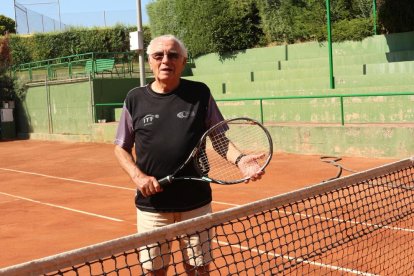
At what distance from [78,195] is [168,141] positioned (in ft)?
25.6

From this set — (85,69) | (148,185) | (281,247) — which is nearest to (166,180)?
(148,185)

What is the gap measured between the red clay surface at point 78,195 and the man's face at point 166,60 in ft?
12.2

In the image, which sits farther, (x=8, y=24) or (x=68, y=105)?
(x=8, y=24)

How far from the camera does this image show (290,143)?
50.3 ft

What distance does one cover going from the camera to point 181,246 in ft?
10.9

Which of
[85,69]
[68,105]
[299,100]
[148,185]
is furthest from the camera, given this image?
[85,69]

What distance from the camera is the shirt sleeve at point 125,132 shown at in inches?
135

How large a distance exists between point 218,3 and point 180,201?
2351 cm

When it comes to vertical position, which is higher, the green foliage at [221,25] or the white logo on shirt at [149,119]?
the green foliage at [221,25]

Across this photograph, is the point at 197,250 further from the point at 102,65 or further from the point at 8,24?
Result: the point at 8,24

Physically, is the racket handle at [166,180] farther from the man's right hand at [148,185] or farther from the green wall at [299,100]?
the green wall at [299,100]

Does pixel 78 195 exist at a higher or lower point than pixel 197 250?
lower

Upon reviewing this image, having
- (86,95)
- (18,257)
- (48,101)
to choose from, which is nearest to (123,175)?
(18,257)

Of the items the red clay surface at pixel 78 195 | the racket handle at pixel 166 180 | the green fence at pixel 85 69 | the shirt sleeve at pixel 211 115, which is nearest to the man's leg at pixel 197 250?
the racket handle at pixel 166 180
